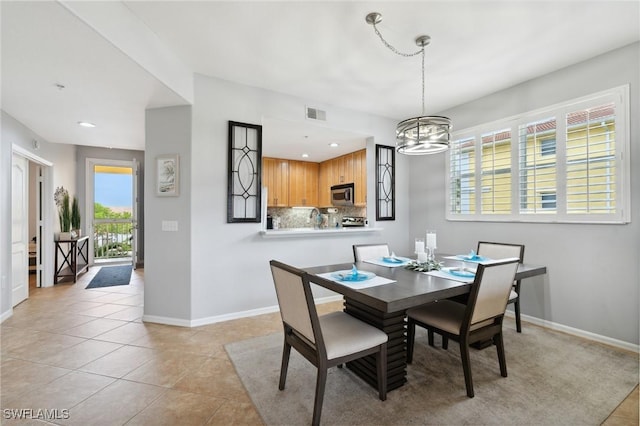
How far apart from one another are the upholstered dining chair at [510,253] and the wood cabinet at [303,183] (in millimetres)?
4021

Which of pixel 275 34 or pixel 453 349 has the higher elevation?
pixel 275 34

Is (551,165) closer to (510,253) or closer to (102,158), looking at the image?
(510,253)

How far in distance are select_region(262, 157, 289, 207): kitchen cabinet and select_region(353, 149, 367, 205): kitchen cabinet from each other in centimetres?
163

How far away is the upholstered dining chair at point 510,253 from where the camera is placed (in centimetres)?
277

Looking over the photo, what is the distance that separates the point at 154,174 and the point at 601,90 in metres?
4.54

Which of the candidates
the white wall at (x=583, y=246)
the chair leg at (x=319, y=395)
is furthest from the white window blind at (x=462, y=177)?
the chair leg at (x=319, y=395)

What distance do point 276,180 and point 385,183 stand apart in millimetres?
2638

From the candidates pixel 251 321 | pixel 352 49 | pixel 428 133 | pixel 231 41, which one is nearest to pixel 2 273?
pixel 251 321

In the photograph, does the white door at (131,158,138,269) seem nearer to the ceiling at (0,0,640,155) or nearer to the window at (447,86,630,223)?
the ceiling at (0,0,640,155)

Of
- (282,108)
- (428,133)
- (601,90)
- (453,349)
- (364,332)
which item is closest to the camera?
(364,332)

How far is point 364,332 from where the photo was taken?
179 centimetres

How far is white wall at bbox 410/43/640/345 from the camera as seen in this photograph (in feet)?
8.27

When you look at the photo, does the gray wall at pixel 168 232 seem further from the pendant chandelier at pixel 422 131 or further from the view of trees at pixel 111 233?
the view of trees at pixel 111 233

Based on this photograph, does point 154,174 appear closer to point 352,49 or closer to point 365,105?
point 352,49
